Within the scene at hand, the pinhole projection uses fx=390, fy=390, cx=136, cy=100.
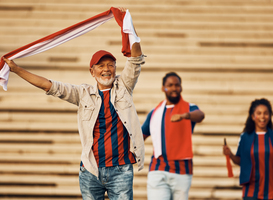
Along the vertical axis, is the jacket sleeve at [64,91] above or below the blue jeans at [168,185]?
above

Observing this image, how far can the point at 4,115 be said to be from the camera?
6211mm

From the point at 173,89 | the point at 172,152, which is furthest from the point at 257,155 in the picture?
the point at 173,89

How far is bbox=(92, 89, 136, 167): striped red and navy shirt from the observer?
129 inches

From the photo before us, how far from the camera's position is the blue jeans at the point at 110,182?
10.6 feet

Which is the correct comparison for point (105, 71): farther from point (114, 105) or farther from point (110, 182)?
point (110, 182)

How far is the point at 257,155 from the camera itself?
4.43 m

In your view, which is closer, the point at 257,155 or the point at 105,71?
the point at 105,71

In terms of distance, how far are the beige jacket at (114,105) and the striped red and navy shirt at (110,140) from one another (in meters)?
0.04

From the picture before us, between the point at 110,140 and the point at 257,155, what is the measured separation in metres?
1.99

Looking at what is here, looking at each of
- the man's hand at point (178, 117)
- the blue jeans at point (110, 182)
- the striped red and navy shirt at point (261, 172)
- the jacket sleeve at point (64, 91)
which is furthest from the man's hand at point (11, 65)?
the striped red and navy shirt at point (261, 172)

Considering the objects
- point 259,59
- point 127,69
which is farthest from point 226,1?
point 127,69

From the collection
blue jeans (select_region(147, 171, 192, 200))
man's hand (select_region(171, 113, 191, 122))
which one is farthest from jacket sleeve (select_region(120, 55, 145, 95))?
blue jeans (select_region(147, 171, 192, 200))

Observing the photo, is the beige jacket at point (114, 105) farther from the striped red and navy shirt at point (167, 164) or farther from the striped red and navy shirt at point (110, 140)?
the striped red and navy shirt at point (167, 164)

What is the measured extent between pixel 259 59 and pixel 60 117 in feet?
10.8
